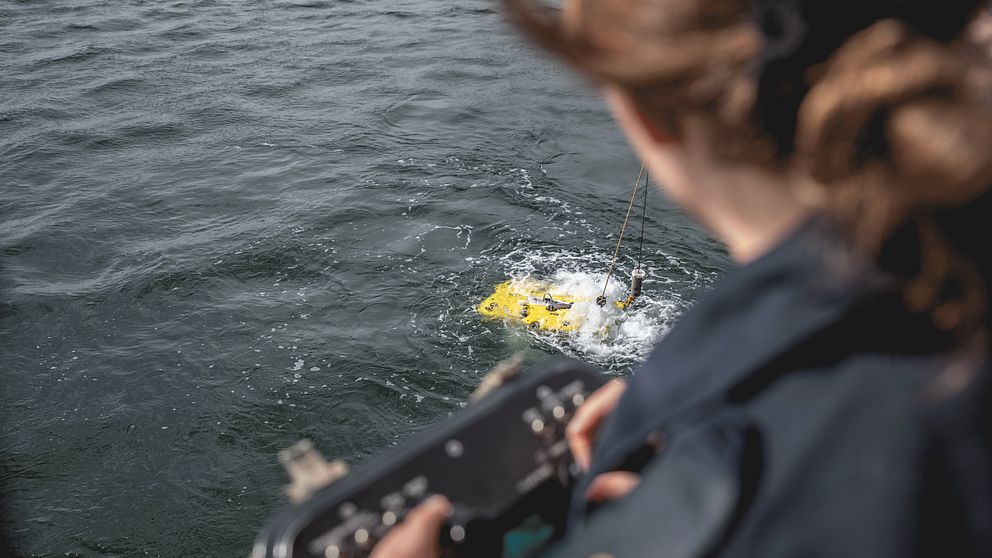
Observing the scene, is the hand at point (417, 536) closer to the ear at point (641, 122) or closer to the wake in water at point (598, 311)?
the ear at point (641, 122)

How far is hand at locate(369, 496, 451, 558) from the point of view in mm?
1078

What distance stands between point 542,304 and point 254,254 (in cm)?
312

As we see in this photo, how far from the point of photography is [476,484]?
47.4 inches

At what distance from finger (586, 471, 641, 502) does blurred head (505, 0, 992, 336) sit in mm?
395

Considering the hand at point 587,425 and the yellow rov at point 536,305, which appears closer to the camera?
the hand at point 587,425

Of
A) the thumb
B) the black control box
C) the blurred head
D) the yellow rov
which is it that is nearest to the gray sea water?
the yellow rov

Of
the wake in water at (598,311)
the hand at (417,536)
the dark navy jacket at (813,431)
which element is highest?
the dark navy jacket at (813,431)

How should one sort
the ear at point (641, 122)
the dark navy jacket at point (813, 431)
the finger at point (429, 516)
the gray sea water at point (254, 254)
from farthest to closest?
the gray sea water at point (254, 254)
the finger at point (429, 516)
the ear at point (641, 122)
the dark navy jacket at point (813, 431)

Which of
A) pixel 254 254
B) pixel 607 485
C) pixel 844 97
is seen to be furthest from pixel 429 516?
pixel 254 254

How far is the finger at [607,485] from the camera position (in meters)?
Answer: 0.99

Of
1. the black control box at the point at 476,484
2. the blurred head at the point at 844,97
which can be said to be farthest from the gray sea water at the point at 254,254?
the blurred head at the point at 844,97

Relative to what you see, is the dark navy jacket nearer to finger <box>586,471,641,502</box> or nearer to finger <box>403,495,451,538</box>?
finger <box>586,471,641,502</box>

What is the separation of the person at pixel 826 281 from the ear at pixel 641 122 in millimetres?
17

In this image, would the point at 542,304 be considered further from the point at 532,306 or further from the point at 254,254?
the point at 254,254
